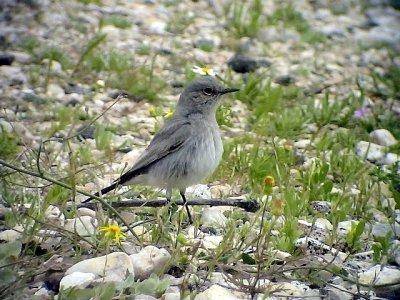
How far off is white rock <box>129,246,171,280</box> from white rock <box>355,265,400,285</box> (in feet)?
3.70

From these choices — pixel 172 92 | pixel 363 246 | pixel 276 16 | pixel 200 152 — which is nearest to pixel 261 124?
pixel 172 92

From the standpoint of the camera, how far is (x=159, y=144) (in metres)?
6.30

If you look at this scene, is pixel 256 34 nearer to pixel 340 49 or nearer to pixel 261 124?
pixel 340 49

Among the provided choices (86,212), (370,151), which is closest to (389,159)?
(370,151)

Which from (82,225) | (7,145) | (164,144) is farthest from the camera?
(7,145)

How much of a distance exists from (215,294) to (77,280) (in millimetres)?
720

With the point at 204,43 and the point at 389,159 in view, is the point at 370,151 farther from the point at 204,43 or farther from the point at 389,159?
the point at 204,43

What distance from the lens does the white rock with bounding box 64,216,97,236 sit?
16.9ft

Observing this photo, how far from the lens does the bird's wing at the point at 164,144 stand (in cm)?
618

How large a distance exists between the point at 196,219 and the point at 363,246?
111cm

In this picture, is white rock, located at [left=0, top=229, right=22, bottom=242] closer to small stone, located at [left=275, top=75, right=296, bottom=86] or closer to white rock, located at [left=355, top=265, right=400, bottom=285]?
white rock, located at [left=355, top=265, right=400, bottom=285]

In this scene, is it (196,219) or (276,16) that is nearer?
(196,219)

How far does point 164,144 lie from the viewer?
6277mm

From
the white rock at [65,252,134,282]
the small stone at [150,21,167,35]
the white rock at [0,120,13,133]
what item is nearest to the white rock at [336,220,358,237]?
the white rock at [65,252,134,282]
